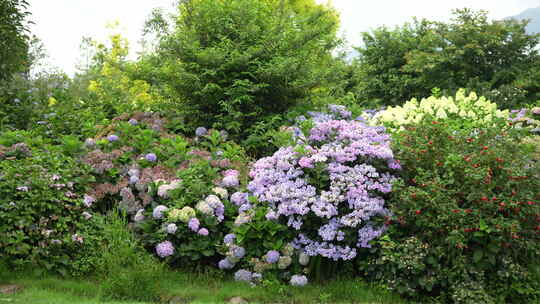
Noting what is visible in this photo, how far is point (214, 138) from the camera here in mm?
6496

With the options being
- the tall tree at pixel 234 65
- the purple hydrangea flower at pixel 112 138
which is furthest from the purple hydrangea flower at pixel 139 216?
the tall tree at pixel 234 65

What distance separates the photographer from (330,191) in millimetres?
4785

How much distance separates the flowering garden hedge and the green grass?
0.13 meters

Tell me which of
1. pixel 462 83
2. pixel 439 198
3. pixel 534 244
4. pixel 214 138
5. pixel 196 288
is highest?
pixel 462 83

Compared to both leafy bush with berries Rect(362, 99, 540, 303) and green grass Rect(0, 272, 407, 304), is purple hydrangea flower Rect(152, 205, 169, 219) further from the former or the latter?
leafy bush with berries Rect(362, 99, 540, 303)

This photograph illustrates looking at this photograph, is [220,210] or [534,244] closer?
[534,244]

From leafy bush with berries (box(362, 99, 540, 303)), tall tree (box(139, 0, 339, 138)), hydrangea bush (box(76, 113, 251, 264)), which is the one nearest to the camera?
leafy bush with berries (box(362, 99, 540, 303))

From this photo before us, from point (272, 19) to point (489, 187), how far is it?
5.03m

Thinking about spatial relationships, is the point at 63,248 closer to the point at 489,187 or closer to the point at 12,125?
the point at 489,187

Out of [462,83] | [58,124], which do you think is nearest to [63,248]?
[58,124]

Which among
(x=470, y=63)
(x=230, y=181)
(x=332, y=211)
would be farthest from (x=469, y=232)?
(x=470, y=63)

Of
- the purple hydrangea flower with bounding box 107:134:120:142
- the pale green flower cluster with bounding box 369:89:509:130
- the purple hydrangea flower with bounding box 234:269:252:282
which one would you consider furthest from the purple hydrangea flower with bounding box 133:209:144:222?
the pale green flower cluster with bounding box 369:89:509:130

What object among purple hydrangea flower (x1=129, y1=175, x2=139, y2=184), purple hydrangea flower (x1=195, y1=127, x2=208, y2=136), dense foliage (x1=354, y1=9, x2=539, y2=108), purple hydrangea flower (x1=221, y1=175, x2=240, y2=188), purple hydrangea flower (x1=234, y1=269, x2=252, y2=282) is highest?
dense foliage (x1=354, y1=9, x2=539, y2=108)

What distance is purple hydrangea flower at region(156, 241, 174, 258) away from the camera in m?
4.76
